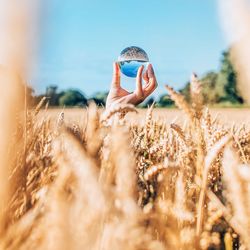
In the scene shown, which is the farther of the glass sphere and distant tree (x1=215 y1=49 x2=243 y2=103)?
distant tree (x1=215 y1=49 x2=243 y2=103)

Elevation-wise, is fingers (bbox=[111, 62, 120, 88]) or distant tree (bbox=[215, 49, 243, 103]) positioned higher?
fingers (bbox=[111, 62, 120, 88])

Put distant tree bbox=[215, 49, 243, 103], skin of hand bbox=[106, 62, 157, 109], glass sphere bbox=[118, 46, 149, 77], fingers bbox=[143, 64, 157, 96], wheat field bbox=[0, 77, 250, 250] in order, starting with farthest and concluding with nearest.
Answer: distant tree bbox=[215, 49, 243, 103] < fingers bbox=[143, 64, 157, 96] < skin of hand bbox=[106, 62, 157, 109] < glass sphere bbox=[118, 46, 149, 77] < wheat field bbox=[0, 77, 250, 250]

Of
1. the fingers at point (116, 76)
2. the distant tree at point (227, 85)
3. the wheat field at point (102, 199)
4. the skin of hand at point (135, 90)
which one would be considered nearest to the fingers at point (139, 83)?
the skin of hand at point (135, 90)

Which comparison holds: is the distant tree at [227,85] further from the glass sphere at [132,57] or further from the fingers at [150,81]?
the glass sphere at [132,57]

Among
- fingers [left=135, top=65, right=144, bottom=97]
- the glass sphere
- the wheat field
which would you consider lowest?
the wheat field

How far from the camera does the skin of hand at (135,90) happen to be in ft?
5.68

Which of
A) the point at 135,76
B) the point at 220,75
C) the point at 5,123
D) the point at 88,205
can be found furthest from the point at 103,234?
the point at 220,75

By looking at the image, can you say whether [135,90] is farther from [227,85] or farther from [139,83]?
[227,85]

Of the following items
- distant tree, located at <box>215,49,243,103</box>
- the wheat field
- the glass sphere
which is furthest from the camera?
distant tree, located at <box>215,49,243,103</box>

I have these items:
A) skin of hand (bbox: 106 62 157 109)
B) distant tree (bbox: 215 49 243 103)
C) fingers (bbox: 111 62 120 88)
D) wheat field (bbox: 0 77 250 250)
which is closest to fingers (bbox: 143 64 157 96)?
skin of hand (bbox: 106 62 157 109)

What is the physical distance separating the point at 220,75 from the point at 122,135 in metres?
35.0

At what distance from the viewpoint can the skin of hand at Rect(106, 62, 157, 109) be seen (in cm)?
173

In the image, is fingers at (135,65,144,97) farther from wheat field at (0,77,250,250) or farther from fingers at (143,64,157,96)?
wheat field at (0,77,250,250)

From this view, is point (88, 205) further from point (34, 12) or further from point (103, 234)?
point (34, 12)
